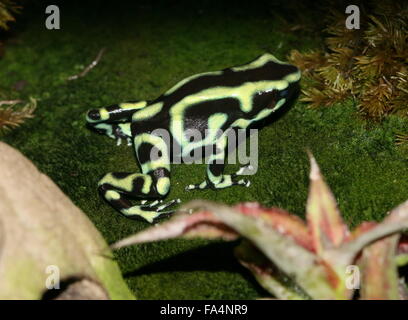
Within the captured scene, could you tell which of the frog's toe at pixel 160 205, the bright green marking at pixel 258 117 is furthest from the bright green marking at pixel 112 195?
the bright green marking at pixel 258 117

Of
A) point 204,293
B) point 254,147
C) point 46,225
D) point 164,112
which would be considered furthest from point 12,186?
point 254,147

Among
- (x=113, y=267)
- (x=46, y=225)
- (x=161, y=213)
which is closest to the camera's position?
(x=46, y=225)

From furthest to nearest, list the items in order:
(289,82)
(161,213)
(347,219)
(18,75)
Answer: (18,75) → (289,82) → (161,213) → (347,219)

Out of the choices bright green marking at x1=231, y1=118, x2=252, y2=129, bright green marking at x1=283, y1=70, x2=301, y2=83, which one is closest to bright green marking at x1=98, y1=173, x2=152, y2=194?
bright green marking at x1=231, y1=118, x2=252, y2=129

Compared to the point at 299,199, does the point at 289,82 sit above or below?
above

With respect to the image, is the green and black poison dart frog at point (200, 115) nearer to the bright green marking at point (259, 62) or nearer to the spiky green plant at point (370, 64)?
the bright green marking at point (259, 62)

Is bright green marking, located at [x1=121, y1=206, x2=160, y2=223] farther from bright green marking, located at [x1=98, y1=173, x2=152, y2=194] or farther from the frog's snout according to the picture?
the frog's snout

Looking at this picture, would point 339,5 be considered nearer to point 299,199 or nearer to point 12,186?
point 299,199
